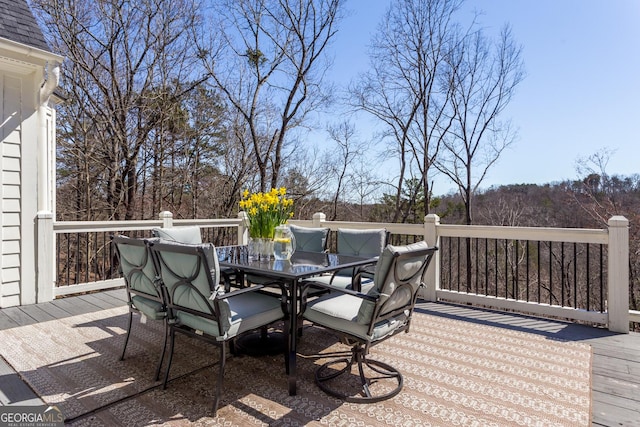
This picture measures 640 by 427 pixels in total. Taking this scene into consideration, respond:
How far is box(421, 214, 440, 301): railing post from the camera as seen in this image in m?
4.46

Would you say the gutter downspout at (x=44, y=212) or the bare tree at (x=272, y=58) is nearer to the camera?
the gutter downspout at (x=44, y=212)

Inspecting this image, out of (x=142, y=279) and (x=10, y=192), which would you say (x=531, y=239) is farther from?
(x=10, y=192)

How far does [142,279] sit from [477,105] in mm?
11456

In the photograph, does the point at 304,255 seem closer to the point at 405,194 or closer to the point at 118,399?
the point at 118,399

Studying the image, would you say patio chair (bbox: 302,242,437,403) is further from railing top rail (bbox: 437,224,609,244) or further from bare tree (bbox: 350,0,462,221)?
bare tree (bbox: 350,0,462,221)

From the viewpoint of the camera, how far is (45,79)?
4.23 metres

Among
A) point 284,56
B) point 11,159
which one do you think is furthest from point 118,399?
point 284,56

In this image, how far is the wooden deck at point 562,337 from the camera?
213cm

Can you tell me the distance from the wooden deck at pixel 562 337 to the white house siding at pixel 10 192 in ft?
0.98

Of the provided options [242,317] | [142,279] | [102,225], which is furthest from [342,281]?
[102,225]

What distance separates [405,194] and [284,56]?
593 cm

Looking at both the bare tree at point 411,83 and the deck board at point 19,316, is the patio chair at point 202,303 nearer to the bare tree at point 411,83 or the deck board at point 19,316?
the deck board at point 19,316

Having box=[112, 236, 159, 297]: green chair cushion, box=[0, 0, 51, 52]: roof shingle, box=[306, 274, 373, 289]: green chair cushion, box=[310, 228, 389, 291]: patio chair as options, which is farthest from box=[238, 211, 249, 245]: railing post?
box=[112, 236, 159, 297]: green chair cushion

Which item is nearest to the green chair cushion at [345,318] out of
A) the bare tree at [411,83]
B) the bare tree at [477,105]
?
the bare tree at [411,83]
